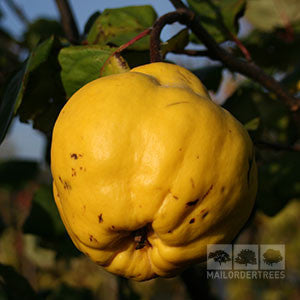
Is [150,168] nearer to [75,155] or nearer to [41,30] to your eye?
[75,155]

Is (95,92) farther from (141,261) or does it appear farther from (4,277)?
(4,277)

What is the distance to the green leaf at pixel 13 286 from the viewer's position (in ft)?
4.32

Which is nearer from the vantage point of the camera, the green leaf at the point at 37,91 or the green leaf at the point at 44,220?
the green leaf at the point at 37,91

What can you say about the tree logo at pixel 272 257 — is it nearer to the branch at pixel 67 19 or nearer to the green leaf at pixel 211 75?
the green leaf at pixel 211 75

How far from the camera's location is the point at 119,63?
894 millimetres

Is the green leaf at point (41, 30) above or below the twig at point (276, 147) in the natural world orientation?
above

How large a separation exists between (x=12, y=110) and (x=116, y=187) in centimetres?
42

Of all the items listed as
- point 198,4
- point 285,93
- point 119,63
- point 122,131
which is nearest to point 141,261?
point 122,131

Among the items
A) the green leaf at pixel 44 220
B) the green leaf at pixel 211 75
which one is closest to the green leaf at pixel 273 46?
the green leaf at pixel 211 75

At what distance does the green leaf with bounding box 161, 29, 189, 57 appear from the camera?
3.34 ft

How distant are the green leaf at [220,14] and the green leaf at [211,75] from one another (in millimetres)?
207

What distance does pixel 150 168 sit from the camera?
2.11 ft

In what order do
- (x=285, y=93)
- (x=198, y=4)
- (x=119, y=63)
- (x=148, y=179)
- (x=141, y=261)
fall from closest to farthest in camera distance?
(x=148, y=179) → (x=141, y=261) → (x=119, y=63) → (x=285, y=93) → (x=198, y=4)

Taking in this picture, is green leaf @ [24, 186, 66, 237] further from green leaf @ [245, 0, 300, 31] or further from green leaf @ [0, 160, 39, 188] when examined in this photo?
green leaf @ [245, 0, 300, 31]
